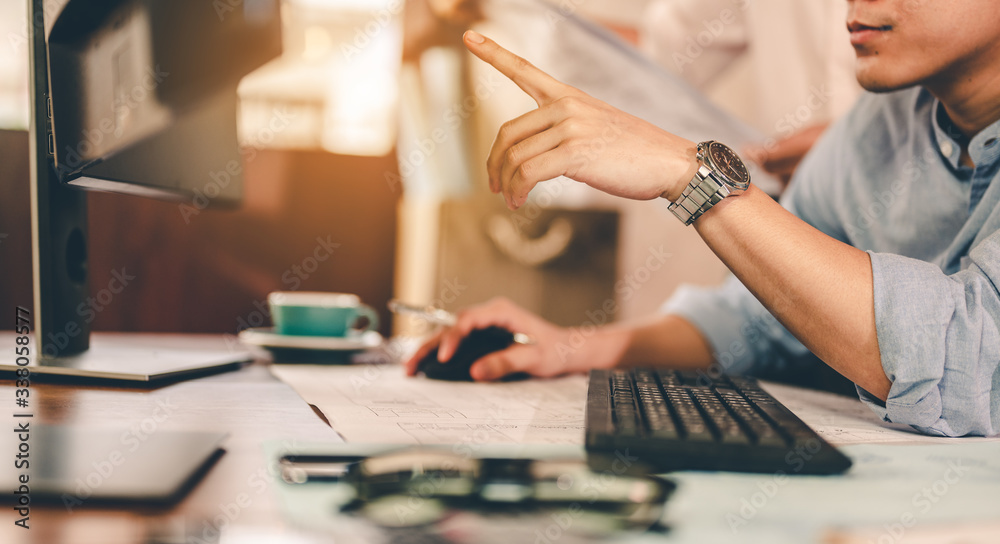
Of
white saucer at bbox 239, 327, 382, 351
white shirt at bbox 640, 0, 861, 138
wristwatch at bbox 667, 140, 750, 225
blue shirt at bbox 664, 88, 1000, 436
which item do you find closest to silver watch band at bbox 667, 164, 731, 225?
wristwatch at bbox 667, 140, 750, 225

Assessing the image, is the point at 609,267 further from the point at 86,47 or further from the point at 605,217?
the point at 86,47

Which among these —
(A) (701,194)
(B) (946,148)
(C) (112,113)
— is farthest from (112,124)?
(B) (946,148)

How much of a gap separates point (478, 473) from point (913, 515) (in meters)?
0.23

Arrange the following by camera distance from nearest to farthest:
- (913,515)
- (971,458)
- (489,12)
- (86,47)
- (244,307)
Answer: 1. (913,515)
2. (971,458)
3. (86,47)
4. (489,12)
5. (244,307)

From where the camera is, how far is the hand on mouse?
2.77 ft

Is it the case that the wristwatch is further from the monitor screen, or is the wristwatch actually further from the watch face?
the monitor screen

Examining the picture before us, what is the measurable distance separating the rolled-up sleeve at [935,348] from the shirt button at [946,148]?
0.89 ft

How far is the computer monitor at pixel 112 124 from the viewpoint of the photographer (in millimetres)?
640

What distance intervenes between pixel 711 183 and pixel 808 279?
0.41 ft

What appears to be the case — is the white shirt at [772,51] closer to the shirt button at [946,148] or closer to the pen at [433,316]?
the shirt button at [946,148]

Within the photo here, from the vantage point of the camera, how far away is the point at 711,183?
64 centimetres

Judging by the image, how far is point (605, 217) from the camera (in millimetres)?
2260

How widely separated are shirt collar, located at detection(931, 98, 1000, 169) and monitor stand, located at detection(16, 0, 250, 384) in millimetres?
899

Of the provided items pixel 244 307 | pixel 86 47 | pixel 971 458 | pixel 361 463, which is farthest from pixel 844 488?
pixel 244 307
